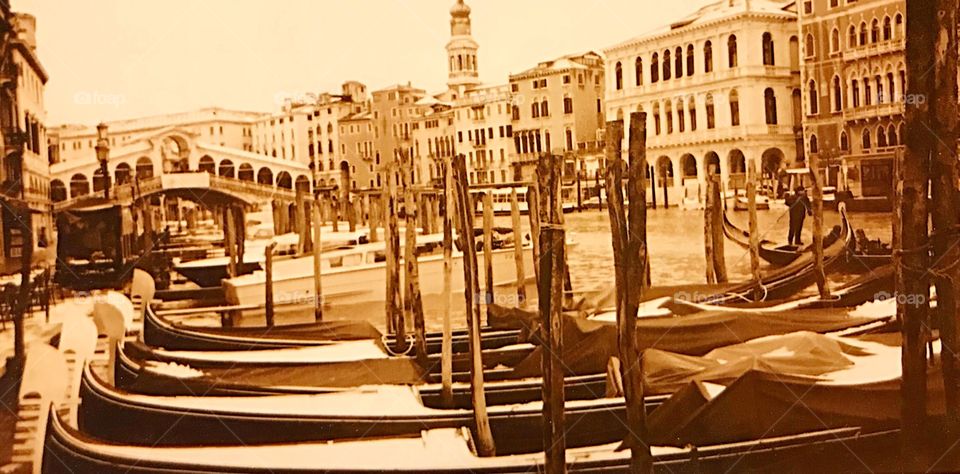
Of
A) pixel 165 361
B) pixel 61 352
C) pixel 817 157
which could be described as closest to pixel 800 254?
pixel 817 157

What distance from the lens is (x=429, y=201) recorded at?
204 inches

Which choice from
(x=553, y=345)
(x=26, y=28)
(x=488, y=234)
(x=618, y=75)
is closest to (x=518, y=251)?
(x=488, y=234)

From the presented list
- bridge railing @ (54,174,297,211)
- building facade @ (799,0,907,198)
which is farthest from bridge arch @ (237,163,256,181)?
building facade @ (799,0,907,198)

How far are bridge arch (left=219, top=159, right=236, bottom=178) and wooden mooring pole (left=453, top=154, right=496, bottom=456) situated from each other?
3.19 feet

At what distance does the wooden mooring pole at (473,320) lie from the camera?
248cm

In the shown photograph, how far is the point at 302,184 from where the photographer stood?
3.62m

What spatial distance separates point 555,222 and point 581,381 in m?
0.68

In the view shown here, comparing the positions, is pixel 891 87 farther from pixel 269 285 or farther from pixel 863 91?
pixel 269 285

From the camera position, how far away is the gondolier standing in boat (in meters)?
3.62

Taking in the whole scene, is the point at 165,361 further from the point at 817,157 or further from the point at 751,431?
the point at 817,157

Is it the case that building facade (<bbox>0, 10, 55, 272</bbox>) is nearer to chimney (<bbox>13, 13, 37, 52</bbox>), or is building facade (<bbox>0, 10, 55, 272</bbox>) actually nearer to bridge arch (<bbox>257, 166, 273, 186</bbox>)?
chimney (<bbox>13, 13, 37, 52</bbox>)

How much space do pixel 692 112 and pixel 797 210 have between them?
735 mm

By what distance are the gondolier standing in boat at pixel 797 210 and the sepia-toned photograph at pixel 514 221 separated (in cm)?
2

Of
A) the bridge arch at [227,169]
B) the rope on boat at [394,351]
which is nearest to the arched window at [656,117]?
the rope on boat at [394,351]
